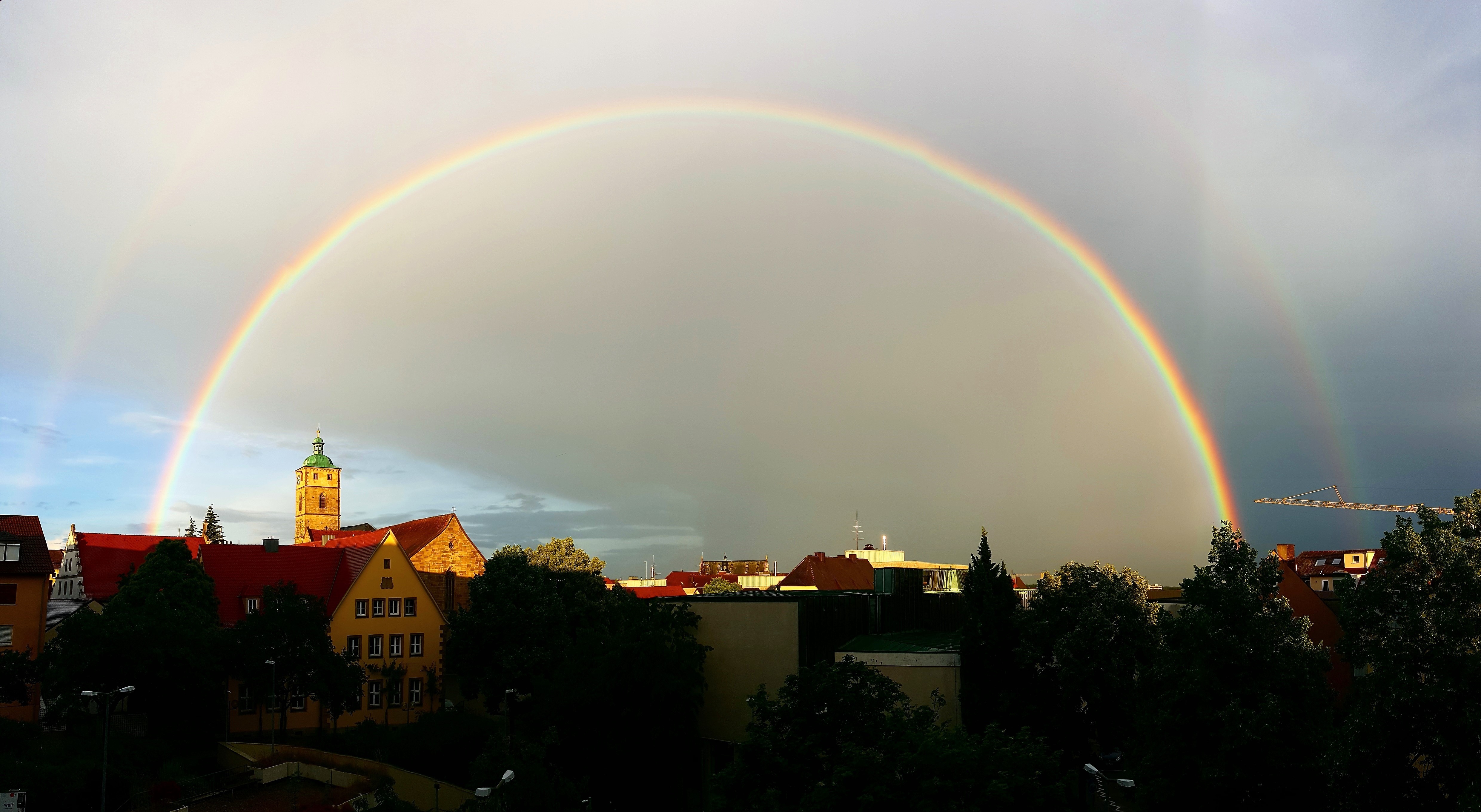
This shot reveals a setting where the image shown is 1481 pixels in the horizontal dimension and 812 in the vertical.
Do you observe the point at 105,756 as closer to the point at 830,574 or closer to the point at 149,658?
the point at 149,658

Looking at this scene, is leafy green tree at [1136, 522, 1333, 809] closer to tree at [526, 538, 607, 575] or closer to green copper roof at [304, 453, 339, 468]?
tree at [526, 538, 607, 575]

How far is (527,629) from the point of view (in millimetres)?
68812

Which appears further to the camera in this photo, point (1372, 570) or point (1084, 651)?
point (1084, 651)

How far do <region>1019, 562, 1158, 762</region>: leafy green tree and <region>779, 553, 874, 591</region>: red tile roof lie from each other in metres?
71.3

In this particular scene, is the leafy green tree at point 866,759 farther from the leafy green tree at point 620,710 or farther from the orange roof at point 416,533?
the orange roof at point 416,533

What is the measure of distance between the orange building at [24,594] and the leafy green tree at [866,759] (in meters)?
51.3

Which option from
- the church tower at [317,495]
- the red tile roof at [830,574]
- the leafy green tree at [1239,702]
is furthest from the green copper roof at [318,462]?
the leafy green tree at [1239,702]

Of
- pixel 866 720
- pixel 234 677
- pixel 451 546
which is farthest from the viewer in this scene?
pixel 451 546

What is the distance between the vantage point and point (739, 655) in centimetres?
5075

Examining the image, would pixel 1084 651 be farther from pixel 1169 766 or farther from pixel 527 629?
pixel 527 629

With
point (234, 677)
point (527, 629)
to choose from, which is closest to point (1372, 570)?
point (527, 629)

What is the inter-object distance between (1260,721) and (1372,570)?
5.40 m

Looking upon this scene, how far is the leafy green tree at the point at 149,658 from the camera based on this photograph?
5309 centimetres

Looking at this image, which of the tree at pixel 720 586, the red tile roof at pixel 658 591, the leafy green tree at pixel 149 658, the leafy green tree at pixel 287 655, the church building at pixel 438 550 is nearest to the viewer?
the leafy green tree at pixel 149 658
